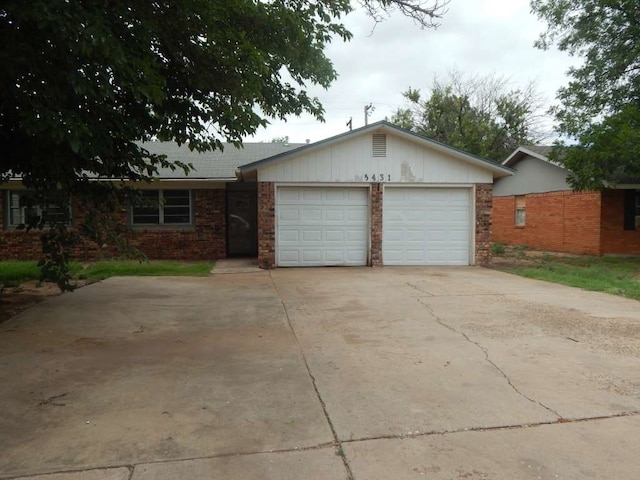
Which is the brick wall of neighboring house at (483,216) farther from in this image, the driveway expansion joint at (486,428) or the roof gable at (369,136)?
the driveway expansion joint at (486,428)

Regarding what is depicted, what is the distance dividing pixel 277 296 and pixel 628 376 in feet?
18.6

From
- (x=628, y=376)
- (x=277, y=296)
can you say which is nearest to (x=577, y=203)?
(x=277, y=296)

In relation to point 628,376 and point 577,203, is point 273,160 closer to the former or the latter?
point 628,376

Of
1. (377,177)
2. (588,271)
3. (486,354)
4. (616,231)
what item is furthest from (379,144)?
(616,231)

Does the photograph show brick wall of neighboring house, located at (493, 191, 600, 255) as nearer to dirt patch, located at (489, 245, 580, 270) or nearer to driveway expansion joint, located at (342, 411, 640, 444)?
dirt patch, located at (489, 245, 580, 270)

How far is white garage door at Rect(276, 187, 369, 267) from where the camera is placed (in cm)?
1364

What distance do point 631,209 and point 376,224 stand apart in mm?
9938

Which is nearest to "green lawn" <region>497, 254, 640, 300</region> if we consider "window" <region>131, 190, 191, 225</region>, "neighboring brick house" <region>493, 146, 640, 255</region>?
"neighboring brick house" <region>493, 146, 640, 255</region>

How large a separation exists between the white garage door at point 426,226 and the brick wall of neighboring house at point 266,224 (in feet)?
9.95

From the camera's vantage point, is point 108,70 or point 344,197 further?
point 344,197

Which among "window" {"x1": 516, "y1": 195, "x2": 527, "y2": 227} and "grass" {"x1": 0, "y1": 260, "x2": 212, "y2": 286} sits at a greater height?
"window" {"x1": 516, "y1": 195, "x2": 527, "y2": 227}

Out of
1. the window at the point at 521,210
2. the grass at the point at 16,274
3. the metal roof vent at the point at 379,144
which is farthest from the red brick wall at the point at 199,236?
the window at the point at 521,210

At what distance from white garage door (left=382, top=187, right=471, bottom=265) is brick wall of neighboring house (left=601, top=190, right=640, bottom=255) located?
658 centimetres

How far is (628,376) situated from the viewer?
4.84m
